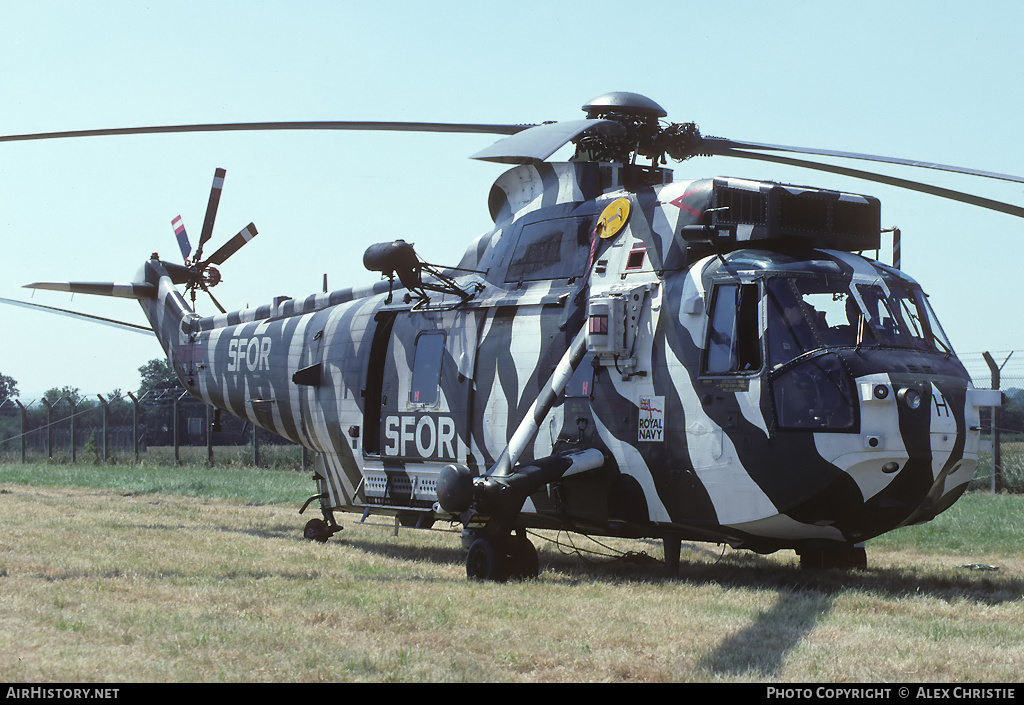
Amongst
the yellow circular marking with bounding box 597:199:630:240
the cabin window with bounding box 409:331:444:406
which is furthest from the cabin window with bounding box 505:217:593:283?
the cabin window with bounding box 409:331:444:406

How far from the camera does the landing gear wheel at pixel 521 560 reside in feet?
31.7

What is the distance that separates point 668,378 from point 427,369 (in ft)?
10.4

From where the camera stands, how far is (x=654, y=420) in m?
9.30

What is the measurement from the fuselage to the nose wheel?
570 mm

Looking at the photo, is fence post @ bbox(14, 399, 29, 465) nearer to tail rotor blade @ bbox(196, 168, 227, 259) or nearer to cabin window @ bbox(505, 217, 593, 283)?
tail rotor blade @ bbox(196, 168, 227, 259)

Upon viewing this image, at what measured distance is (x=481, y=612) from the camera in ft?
25.2

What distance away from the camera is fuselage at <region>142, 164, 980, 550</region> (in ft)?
27.4

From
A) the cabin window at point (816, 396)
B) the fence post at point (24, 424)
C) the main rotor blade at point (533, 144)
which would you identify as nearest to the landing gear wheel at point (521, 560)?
the cabin window at point (816, 396)

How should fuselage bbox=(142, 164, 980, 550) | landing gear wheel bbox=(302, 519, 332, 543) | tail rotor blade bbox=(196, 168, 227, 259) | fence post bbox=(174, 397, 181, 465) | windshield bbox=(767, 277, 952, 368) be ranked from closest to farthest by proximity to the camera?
fuselage bbox=(142, 164, 980, 550)
windshield bbox=(767, 277, 952, 368)
landing gear wheel bbox=(302, 519, 332, 543)
tail rotor blade bbox=(196, 168, 227, 259)
fence post bbox=(174, 397, 181, 465)

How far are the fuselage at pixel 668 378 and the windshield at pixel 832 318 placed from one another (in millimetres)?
18

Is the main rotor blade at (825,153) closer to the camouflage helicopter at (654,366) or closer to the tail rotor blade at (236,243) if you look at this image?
the camouflage helicopter at (654,366)

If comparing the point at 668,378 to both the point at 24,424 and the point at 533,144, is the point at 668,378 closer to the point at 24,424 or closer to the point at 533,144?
the point at 533,144

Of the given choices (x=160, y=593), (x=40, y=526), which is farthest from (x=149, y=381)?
(x=160, y=593)

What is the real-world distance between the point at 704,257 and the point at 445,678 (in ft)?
16.5
